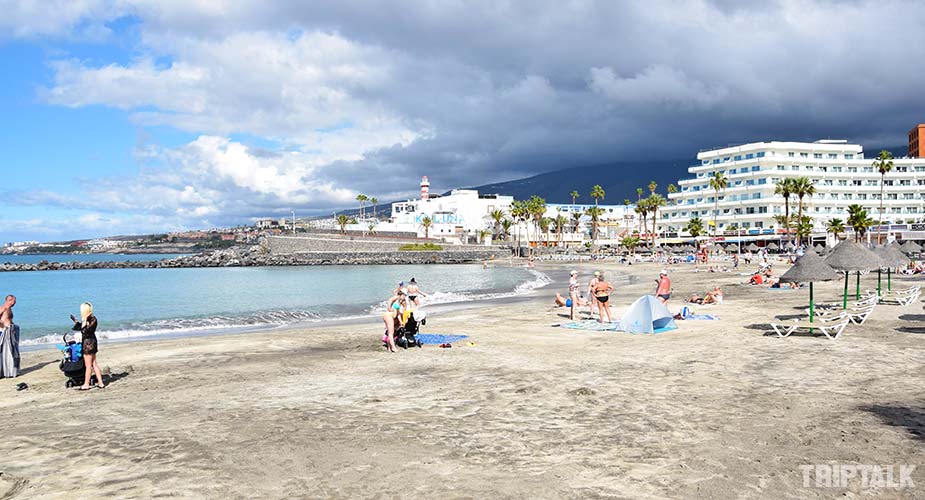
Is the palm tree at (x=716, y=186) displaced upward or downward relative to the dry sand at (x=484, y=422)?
upward

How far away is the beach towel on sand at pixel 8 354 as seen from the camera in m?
12.6

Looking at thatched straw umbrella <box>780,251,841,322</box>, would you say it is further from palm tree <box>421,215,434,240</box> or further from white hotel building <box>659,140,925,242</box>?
palm tree <box>421,215,434,240</box>

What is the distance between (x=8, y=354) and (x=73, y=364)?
2574 millimetres

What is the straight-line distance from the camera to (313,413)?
29.5 ft

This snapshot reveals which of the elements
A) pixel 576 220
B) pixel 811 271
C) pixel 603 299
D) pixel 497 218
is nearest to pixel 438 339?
pixel 603 299

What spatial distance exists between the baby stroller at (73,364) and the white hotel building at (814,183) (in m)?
100

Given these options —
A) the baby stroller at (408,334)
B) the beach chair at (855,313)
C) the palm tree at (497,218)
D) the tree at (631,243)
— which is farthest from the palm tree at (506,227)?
the baby stroller at (408,334)

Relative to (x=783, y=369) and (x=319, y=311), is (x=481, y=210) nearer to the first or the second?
(x=319, y=311)

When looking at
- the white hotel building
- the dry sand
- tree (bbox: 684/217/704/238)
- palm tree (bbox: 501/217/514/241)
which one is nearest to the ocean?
the dry sand

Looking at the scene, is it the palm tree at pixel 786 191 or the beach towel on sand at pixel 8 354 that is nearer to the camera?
the beach towel on sand at pixel 8 354

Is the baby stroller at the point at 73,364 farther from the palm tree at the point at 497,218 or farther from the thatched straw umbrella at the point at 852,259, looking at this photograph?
the palm tree at the point at 497,218

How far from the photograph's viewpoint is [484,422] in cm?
830

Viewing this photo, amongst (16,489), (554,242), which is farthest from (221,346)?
(554,242)

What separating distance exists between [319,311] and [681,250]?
279 ft
